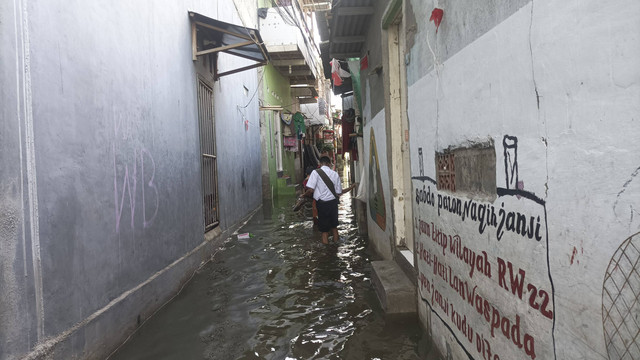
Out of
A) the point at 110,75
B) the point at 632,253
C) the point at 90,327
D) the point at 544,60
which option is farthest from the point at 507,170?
the point at 110,75

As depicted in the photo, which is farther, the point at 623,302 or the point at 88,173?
the point at 88,173

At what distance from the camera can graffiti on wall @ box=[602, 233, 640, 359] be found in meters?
1.31

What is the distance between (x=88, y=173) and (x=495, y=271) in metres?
3.36

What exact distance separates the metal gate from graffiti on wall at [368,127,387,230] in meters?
3.12

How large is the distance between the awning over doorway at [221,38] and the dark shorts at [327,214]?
10.3 feet

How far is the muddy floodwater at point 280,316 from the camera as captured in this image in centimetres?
377

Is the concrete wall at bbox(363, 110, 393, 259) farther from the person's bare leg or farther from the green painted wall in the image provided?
the green painted wall

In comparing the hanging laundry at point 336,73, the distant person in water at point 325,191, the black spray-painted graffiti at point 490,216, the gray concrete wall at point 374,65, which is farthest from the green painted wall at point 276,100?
the black spray-painted graffiti at point 490,216

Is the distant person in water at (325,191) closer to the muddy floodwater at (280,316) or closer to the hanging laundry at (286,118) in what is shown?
the muddy floodwater at (280,316)

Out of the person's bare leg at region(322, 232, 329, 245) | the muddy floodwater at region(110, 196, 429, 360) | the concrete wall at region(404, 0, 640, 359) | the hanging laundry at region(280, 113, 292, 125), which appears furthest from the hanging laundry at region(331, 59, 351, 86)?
the hanging laundry at region(280, 113, 292, 125)

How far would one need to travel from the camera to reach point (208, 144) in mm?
8250

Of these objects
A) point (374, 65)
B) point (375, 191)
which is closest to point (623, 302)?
point (374, 65)

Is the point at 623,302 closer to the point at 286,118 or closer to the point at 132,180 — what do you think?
the point at 132,180

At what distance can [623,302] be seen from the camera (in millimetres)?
1360
